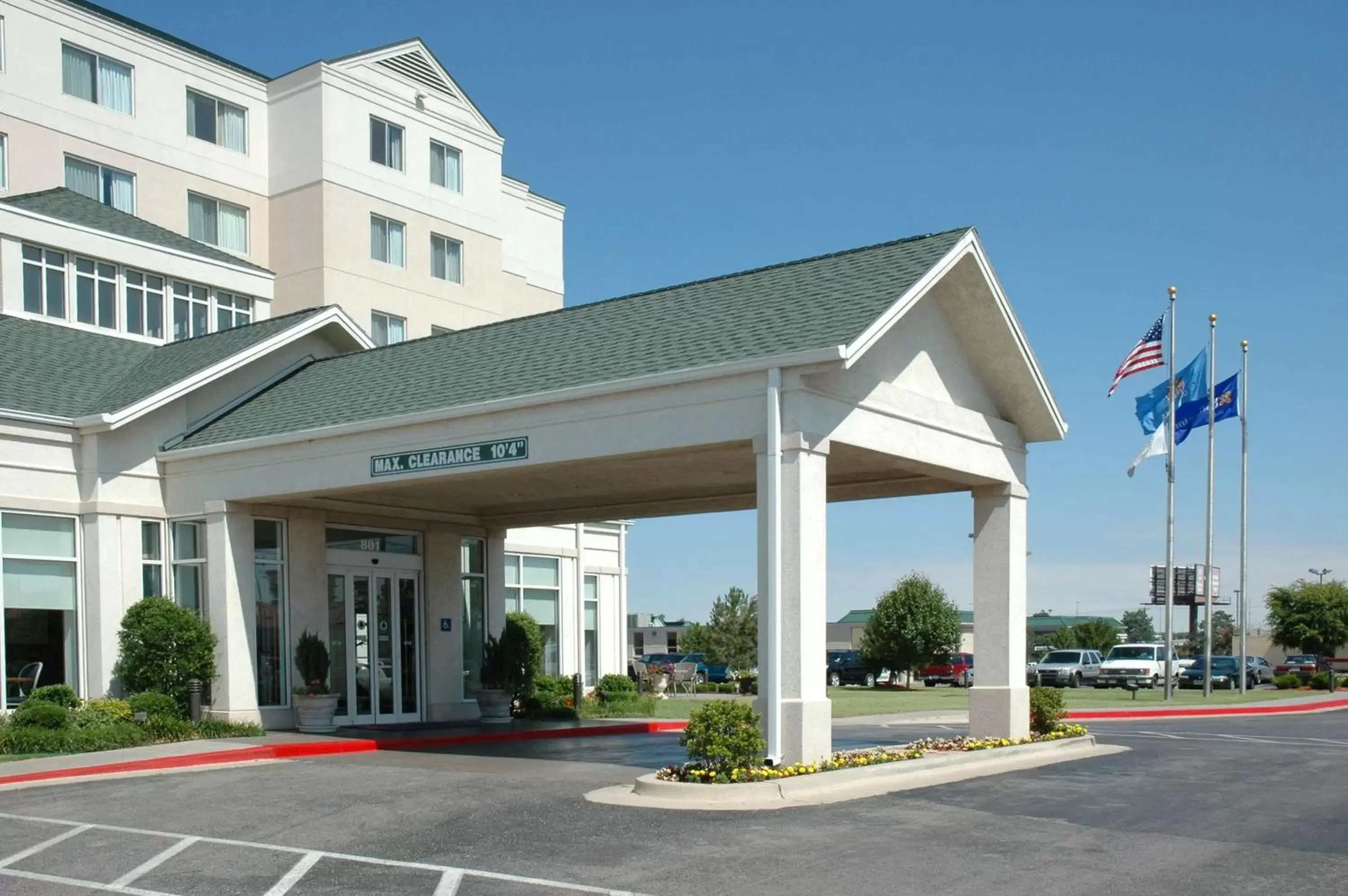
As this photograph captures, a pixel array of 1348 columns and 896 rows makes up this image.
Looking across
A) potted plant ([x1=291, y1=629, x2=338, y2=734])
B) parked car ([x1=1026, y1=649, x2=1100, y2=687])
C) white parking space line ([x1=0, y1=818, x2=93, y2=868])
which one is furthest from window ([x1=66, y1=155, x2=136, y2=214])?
parked car ([x1=1026, y1=649, x2=1100, y2=687])

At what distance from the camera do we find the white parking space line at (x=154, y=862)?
32.8 feet

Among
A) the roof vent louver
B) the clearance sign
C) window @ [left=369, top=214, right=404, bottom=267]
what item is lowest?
the clearance sign

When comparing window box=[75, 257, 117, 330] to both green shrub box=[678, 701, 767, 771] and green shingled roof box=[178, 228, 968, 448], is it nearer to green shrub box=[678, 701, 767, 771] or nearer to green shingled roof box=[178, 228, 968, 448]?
green shingled roof box=[178, 228, 968, 448]

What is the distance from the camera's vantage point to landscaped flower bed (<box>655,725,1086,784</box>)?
1397cm

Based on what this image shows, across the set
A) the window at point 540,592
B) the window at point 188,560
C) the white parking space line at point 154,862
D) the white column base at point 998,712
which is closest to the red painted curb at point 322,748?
the window at point 188,560

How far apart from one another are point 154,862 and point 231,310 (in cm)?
2325

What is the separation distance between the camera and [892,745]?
66.2 ft

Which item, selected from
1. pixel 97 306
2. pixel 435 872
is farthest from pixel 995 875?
pixel 97 306

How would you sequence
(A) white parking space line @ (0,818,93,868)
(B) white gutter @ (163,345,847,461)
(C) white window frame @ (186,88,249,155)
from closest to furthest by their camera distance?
(A) white parking space line @ (0,818,93,868) < (B) white gutter @ (163,345,847,461) < (C) white window frame @ (186,88,249,155)

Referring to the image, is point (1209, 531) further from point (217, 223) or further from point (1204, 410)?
point (217, 223)

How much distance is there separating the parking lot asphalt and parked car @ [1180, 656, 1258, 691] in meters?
36.8

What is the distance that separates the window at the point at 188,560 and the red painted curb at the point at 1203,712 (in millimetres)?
17300

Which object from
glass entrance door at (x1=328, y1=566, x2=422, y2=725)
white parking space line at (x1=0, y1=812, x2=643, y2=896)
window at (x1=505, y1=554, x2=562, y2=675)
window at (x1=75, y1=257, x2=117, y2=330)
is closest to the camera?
white parking space line at (x1=0, y1=812, x2=643, y2=896)

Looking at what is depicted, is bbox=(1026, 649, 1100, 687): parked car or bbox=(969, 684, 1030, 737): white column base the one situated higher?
bbox=(969, 684, 1030, 737): white column base
